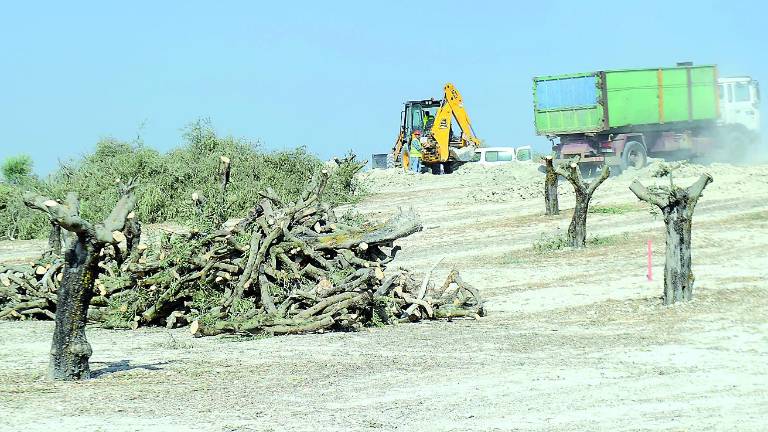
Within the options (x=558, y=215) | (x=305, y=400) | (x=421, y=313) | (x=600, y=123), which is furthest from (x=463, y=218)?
(x=305, y=400)

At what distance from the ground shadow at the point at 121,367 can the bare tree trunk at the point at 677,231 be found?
708 cm

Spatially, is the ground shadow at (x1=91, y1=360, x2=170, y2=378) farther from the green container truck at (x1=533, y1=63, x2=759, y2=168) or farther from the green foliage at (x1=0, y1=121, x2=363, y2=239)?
the green container truck at (x1=533, y1=63, x2=759, y2=168)

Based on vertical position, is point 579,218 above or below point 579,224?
above

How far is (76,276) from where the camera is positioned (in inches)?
431

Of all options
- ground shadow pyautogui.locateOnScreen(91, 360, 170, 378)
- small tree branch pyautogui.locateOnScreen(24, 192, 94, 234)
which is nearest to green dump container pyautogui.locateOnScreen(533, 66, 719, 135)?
ground shadow pyautogui.locateOnScreen(91, 360, 170, 378)

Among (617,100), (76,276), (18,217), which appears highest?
(617,100)

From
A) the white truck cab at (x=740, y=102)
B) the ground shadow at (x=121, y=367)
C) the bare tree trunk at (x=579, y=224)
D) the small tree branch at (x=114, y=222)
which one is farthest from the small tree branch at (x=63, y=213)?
the white truck cab at (x=740, y=102)

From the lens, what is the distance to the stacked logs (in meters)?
14.9

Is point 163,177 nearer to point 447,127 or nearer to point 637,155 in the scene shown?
point 637,155

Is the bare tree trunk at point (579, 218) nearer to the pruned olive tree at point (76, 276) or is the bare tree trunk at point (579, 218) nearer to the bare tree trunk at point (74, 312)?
the pruned olive tree at point (76, 276)

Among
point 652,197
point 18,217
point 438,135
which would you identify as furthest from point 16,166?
point 652,197

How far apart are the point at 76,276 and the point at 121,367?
1628 millimetres

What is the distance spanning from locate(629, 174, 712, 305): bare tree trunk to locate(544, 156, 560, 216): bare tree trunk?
12.7 metres

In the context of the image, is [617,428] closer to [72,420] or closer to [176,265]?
[72,420]
